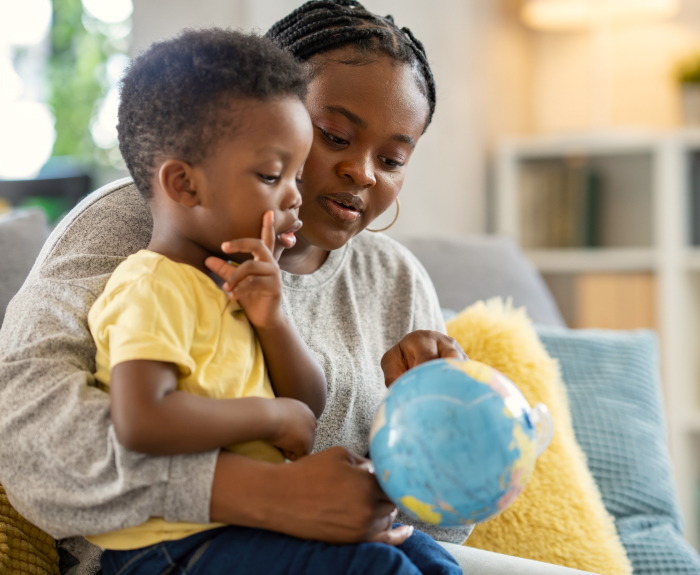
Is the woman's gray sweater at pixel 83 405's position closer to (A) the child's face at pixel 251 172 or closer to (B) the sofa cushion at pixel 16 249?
(A) the child's face at pixel 251 172

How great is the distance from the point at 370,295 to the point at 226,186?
1.58 ft

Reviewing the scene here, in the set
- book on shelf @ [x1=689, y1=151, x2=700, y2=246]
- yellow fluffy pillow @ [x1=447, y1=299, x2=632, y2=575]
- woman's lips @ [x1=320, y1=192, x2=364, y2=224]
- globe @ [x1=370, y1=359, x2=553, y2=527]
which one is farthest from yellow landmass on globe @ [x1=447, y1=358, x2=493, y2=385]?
book on shelf @ [x1=689, y1=151, x2=700, y2=246]

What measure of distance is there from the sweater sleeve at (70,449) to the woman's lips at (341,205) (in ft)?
1.07

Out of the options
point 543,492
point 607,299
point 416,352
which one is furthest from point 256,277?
point 607,299

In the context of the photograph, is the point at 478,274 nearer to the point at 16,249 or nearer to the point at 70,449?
the point at 16,249

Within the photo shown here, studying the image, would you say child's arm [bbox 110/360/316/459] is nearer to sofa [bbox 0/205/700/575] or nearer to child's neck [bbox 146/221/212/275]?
child's neck [bbox 146/221/212/275]

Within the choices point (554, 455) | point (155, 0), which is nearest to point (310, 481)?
point (554, 455)

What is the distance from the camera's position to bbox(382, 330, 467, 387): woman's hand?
2.98ft

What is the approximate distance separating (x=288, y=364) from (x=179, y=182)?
0.22 m

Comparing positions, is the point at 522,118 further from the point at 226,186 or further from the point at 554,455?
the point at 226,186

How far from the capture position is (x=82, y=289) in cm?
81

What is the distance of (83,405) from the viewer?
28.1 inches

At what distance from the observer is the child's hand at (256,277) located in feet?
2.40

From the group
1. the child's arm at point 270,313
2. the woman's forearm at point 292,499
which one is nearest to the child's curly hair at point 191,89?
the child's arm at point 270,313
